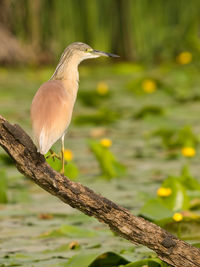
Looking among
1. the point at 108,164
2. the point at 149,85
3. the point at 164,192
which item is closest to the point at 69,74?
the point at 164,192

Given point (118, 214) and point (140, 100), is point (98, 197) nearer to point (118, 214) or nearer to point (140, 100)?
point (118, 214)

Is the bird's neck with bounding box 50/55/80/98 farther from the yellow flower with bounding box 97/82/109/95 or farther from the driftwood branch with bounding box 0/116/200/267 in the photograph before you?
the yellow flower with bounding box 97/82/109/95

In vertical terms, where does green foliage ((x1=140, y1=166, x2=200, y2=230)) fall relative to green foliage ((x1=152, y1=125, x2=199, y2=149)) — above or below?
below

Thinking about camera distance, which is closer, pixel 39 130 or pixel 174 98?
pixel 39 130

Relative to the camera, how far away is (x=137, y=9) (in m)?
6.39

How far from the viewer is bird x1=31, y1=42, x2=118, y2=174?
1.75 meters

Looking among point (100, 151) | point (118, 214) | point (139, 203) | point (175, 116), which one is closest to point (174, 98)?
point (175, 116)

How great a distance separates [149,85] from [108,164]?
2.15 meters

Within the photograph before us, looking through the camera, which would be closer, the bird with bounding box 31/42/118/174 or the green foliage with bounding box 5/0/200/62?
A: the bird with bounding box 31/42/118/174

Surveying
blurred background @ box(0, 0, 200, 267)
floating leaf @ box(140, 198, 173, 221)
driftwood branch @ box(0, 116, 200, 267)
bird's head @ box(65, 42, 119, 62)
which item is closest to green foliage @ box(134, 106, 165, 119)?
blurred background @ box(0, 0, 200, 267)

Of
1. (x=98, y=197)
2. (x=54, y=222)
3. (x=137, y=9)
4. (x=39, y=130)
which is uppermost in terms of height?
(x=137, y=9)

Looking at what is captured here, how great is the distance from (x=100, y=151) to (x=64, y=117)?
1.83 metres

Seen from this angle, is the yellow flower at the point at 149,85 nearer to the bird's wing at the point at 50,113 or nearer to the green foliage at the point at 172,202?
the green foliage at the point at 172,202

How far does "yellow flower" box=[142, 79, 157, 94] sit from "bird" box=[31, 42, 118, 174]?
3895 millimetres
